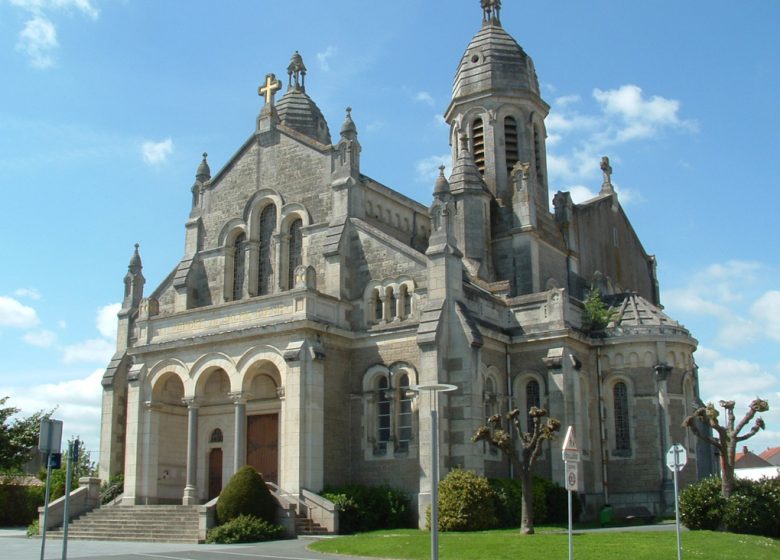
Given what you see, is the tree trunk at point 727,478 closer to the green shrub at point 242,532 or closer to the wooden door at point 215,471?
the green shrub at point 242,532

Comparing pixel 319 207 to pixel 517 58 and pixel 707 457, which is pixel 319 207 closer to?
pixel 517 58

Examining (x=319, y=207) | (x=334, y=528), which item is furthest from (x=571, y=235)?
(x=334, y=528)

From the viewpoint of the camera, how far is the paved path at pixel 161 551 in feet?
77.0

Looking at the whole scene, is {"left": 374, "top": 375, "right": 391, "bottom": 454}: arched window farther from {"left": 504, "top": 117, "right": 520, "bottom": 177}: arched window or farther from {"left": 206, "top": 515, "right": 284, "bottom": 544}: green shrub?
{"left": 504, "top": 117, "right": 520, "bottom": 177}: arched window

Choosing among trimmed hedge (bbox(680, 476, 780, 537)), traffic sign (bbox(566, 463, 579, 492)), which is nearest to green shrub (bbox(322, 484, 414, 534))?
trimmed hedge (bbox(680, 476, 780, 537))

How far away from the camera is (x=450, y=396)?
107 ft

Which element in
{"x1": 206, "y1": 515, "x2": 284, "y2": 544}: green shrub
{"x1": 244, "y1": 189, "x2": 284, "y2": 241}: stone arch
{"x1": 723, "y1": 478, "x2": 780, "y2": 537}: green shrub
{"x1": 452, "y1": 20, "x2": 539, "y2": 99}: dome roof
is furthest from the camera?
{"x1": 452, "y1": 20, "x2": 539, "y2": 99}: dome roof

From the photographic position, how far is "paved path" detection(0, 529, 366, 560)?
2347cm

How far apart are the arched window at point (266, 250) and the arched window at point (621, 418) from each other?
1474 cm

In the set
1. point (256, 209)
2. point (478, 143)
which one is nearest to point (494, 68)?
point (478, 143)

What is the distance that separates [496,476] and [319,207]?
12630mm

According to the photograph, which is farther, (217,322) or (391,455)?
(217,322)

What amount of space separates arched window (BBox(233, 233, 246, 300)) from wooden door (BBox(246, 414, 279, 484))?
637 centimetres

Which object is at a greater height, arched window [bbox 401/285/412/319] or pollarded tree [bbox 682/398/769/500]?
arched window [bbox 401/285/412/319]
